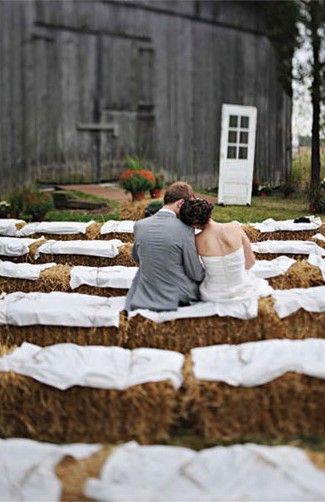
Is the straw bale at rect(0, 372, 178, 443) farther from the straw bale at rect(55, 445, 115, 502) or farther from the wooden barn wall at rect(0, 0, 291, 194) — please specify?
the wooden barn wall at rect(0, 0, 291, 194)

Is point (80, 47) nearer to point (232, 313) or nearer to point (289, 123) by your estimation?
point (289, 123)

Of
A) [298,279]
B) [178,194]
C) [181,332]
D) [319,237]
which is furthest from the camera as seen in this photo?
[319,237]

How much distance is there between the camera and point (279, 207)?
886cm

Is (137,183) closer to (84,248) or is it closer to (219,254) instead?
(84,248)

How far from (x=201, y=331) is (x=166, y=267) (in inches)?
17.4

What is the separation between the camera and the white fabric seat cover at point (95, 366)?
352cm

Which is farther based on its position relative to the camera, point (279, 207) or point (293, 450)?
point (279, 207)

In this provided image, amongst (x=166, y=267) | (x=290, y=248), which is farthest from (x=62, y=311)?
(x=290, y=248)

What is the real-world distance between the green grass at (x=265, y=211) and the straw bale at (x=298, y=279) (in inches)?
114

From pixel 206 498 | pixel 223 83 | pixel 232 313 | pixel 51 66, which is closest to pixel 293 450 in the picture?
pixel 206 498

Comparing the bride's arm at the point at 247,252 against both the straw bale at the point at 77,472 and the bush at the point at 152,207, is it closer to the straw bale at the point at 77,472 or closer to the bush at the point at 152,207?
the straw bale at the point at 77,472

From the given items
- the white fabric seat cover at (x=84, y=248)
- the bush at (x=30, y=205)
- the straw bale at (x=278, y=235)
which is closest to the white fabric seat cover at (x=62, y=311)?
the white fabric seat cover at (x=84, y=248)

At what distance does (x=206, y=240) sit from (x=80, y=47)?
21.9ft

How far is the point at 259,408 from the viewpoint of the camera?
3514 mm
